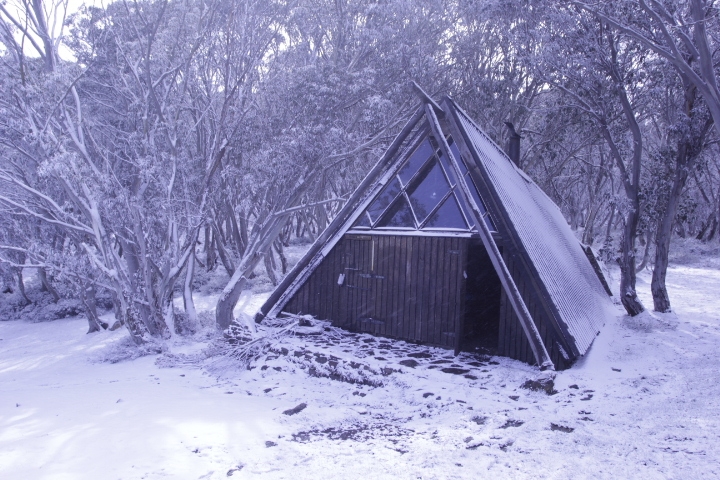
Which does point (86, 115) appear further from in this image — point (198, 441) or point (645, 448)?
point (645, 448)

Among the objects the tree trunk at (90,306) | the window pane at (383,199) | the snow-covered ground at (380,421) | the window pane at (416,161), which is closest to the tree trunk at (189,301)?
the tree trunk at (90,306)

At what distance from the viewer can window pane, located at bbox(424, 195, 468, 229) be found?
781 cm

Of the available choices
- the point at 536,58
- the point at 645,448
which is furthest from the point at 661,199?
the point at 645,448

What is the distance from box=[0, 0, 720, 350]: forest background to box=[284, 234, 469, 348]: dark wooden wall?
15.0 feet

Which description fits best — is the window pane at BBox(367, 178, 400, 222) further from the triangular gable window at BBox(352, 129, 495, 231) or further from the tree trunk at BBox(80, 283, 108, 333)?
the tree trunk at BBox(80, 283, 108, 333)

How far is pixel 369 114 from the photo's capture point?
47.6 feet

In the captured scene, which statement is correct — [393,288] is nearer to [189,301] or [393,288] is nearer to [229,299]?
[229,299]

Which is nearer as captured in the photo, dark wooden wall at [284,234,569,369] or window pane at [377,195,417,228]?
dark wooden wall at [284,234,569,369]

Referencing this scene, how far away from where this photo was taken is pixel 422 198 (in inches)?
324

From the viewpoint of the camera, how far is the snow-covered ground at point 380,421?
159 inches

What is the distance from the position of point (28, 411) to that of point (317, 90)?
11.0 metres

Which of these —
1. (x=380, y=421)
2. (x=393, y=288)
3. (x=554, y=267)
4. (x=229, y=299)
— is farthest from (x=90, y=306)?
(x=554, y=267)

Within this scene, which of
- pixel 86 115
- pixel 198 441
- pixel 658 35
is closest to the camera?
pixel 198 441

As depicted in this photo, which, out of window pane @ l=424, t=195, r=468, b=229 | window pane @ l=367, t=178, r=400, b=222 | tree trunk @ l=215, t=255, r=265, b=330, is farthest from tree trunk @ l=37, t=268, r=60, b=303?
window pane @ l=424, t=195, r=468, b=229
